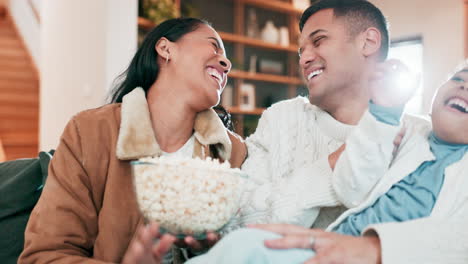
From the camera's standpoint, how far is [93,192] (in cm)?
139

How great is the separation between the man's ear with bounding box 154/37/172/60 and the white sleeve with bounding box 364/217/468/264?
39.1 inches

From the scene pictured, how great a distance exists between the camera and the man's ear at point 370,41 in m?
1.68

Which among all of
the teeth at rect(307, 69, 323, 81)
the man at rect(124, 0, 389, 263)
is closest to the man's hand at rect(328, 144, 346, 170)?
the man at rect(124, 0, 389, 263)

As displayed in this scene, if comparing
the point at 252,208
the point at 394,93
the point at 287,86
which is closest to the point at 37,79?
the point at 287,86

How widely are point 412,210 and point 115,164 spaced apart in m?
0.86

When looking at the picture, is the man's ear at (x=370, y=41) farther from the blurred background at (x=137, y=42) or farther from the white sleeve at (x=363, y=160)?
the blurred background at (x=137, y=42)

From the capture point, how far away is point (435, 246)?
3.50 ft

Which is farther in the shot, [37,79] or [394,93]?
[37,79]

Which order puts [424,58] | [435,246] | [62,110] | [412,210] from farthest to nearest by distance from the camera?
[424,58], [62,110], [412,210], [435,246]

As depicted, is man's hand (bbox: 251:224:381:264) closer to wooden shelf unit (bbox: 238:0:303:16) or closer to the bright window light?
wooden shelf unit (bbox: 238:0:303:16)

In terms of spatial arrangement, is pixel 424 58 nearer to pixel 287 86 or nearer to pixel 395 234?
pixel 287 86

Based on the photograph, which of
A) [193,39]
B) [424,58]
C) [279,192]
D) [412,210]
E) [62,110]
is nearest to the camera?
[412,210]

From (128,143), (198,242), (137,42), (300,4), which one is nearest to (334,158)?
(198,242)

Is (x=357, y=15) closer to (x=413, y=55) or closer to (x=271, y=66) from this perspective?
(x=271, y=66)
